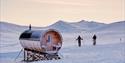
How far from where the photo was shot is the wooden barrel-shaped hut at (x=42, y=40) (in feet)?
54.3

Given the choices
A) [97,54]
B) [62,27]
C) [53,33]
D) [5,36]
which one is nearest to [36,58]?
[53,33]

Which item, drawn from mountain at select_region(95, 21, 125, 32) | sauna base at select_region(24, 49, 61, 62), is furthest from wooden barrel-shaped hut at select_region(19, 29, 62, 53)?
mountain at select_region(95, 21, 125, 32)

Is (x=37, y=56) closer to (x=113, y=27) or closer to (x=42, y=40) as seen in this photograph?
(x=42, y=40)

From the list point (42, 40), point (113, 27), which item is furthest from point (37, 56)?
point (113, 27)

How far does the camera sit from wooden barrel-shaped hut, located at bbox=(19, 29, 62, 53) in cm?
1656

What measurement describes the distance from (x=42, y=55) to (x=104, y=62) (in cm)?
309

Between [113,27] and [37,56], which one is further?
[113,27]

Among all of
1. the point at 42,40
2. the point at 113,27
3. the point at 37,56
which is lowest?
the point at 37,56

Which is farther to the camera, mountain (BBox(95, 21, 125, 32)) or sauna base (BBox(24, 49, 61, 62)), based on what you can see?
mountain (BBox(95, 21, 125, 32))

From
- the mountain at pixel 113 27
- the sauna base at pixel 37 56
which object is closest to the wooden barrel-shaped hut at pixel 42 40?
the sauna base at pixel 37 56

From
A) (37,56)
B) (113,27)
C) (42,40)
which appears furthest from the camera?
(113,27)

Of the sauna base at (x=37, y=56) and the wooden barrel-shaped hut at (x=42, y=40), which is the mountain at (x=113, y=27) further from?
the wooden barrel-shaped hut at (x=42, y=40)

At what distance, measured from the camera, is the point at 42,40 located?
16.6 m

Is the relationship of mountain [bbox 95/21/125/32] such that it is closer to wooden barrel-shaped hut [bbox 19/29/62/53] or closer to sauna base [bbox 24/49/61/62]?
sauna base [bbox 24/49/61/62]
